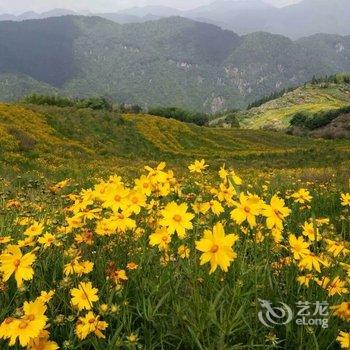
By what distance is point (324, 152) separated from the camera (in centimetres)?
4706

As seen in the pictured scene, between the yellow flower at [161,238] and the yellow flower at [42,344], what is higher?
the yellow flower at [161,238]

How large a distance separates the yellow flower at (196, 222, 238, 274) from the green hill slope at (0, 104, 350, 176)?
19305mm

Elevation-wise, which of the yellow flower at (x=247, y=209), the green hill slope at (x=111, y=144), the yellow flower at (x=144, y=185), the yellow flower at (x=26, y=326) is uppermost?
the yellow flower at (x=247, y=209)

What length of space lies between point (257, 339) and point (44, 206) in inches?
154

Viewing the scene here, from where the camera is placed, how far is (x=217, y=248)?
2.33 metres

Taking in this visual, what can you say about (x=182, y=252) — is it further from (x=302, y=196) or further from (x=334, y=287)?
(x=302, y=196)

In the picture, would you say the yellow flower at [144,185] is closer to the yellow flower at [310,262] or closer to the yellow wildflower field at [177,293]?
the yellow wildflower field at [177,293]

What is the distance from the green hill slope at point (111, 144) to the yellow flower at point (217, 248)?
63.3 ft

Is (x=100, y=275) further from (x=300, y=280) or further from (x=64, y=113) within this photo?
(x=64, y=113)

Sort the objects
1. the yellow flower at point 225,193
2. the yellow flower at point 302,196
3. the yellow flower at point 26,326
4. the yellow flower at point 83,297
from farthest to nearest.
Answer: the yellow flower at point 302,196, the yellow flower at point 225,193, the yellow flower at point 83,297, the yellow flower at point 26,326

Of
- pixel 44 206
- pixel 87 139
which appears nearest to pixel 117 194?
pixel 44 206

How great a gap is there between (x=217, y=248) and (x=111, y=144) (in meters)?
42.7

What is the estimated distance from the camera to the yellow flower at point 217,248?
7.45 feet

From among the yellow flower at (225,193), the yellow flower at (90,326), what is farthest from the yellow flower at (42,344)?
the yellow flower at (225,193)
